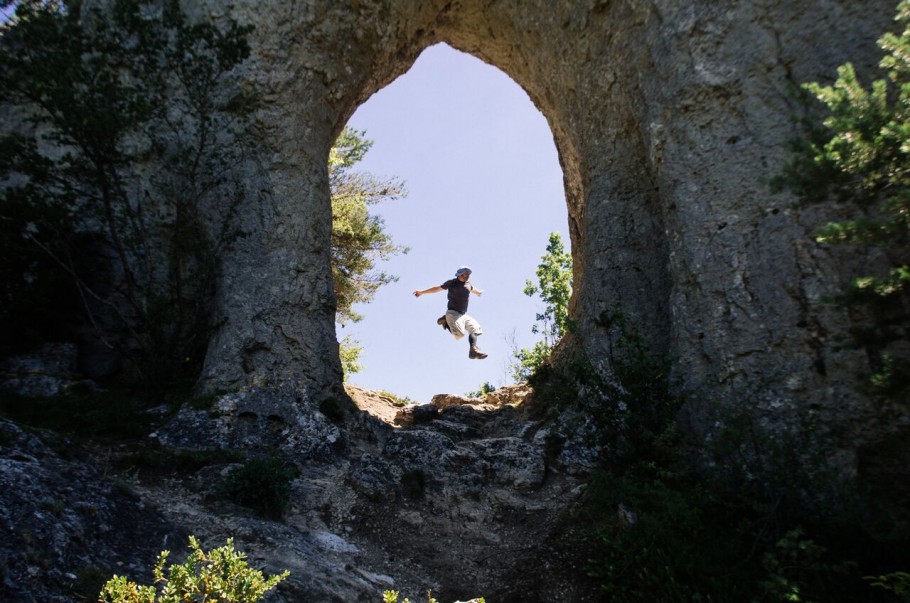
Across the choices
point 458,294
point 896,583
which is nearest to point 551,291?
point 458,294

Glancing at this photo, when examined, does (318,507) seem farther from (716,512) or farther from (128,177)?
(128,177)

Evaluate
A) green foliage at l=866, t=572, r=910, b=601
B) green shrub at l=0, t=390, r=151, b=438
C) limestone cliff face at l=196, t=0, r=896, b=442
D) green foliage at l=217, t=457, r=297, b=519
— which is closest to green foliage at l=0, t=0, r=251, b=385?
limestone cliff face at l=196, t=0, r=896, b=442

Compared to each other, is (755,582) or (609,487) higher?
(609,487)

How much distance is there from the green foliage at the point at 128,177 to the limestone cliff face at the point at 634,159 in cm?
79

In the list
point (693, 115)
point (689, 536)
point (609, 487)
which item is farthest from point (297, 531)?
point (693, 115)

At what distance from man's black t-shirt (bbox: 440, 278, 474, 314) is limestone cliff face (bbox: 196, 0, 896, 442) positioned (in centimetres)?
333

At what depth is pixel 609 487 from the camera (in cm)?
766

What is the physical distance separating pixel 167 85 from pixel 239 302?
16.2 feet

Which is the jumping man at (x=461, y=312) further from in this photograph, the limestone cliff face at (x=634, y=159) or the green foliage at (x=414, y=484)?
the green foliage at (x=414, y=484)

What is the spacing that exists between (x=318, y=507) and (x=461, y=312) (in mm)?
8905

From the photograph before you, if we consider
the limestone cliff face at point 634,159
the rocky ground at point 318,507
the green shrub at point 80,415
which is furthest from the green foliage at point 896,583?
the green shrub at point 80,415

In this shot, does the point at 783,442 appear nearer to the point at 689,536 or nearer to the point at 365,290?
the point at 689,536

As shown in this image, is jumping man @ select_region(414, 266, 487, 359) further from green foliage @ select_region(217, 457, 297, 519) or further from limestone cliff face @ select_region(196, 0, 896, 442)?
green foliage @ select_region(217, 457, 297, 519)

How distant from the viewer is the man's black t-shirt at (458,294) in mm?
17016
